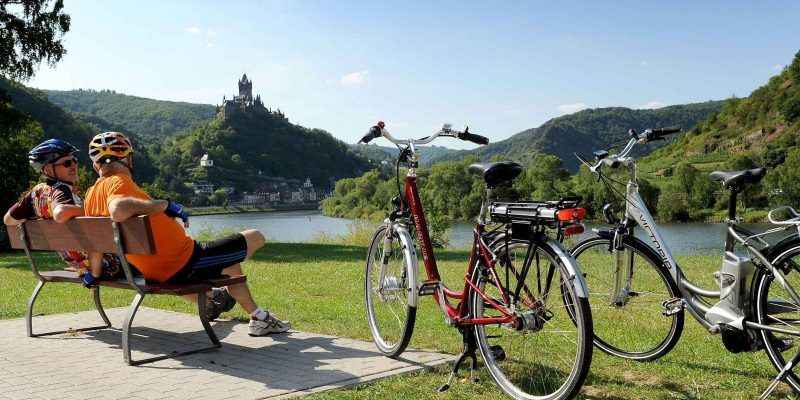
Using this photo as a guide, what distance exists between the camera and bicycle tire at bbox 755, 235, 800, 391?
3.38m

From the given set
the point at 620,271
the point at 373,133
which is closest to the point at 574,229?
the point at 620,271

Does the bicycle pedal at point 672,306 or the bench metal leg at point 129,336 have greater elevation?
the bicycle pedal at point 672,306

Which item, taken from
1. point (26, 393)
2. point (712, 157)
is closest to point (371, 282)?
point (26, 393)

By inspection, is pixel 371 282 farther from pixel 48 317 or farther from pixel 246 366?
pixel 48 317

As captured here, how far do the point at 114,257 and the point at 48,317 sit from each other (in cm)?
141

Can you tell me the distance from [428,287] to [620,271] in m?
1.26

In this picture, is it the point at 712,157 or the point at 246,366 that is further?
the point at 712,157

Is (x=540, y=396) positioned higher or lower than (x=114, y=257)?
lower

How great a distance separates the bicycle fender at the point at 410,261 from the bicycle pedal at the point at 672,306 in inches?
57.6

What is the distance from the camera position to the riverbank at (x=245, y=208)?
97375 millimetres

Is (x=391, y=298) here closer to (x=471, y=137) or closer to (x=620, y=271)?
(x=471, y=137)

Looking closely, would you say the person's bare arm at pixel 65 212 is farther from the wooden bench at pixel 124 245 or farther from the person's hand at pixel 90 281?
the person's hand at pixel 90 281

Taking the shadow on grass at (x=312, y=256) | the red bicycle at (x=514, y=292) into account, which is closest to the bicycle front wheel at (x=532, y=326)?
the red bicycle at (x=514, y=292)

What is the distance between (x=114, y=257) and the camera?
525 cm
